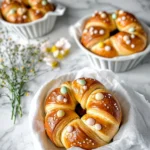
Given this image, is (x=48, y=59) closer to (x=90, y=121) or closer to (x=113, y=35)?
(x=113, y=35)

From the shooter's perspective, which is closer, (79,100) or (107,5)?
(79,100)

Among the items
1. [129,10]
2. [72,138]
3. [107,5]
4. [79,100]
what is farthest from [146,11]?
[72,138]

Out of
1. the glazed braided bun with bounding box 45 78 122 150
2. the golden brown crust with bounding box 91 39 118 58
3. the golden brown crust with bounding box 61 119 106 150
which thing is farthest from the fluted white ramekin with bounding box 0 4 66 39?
the golden brown crust with bounding box 61 119 106 150

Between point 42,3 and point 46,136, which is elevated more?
point 42,3

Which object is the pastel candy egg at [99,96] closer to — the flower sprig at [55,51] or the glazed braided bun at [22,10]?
the flower sprig at [55,51]

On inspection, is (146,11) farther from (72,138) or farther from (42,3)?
(72,138)

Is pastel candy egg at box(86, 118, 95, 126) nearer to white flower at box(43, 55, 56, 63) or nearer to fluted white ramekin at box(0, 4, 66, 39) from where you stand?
white flower at box(43, 55, 56, 63)
